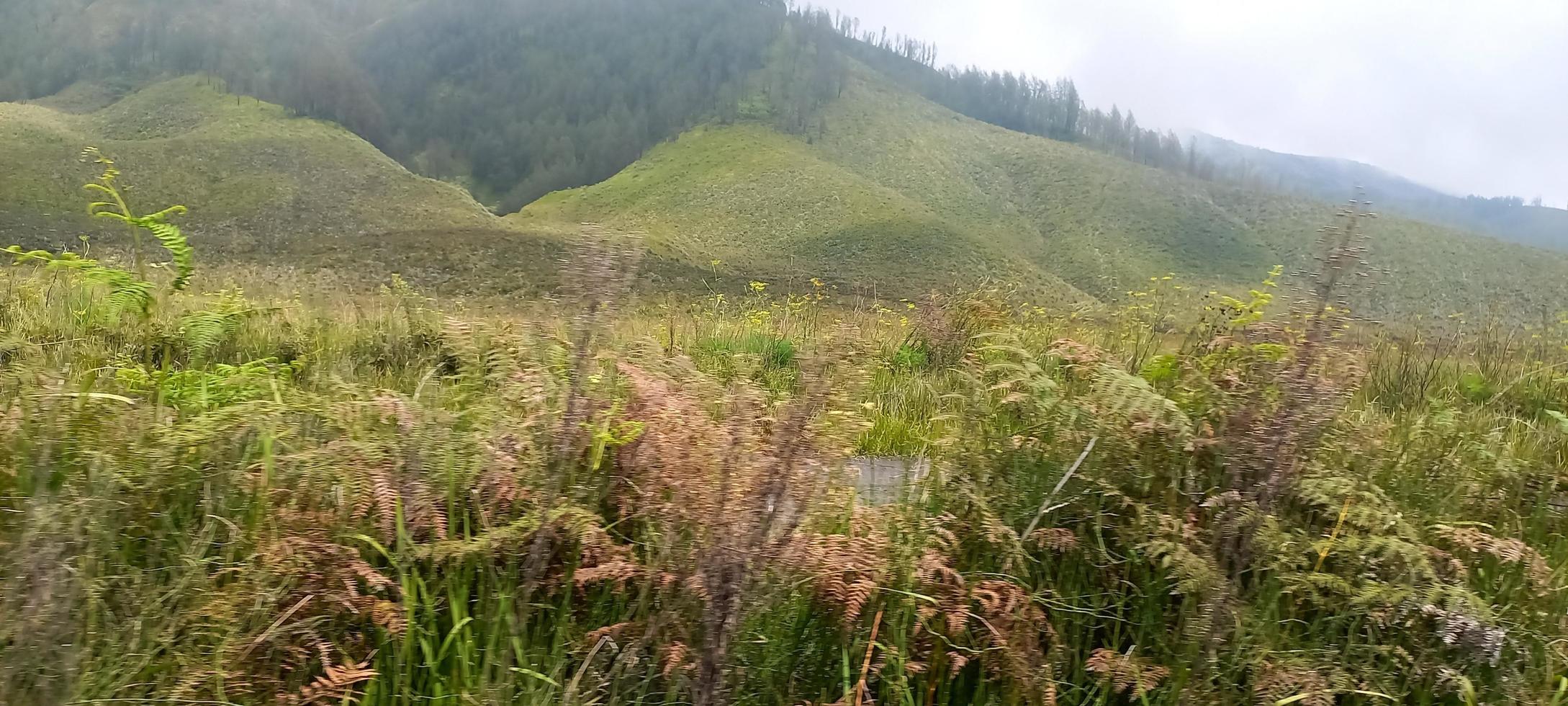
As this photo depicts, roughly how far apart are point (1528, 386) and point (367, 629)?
5.69 m

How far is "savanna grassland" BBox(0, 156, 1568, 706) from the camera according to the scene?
4.63 feet

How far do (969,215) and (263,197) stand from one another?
76089 mm

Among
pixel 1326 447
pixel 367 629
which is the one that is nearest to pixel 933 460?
pixel 1326 447

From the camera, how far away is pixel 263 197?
202 ft

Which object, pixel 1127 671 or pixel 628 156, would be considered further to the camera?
pixel 628 156

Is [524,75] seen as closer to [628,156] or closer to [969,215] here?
[628,156]

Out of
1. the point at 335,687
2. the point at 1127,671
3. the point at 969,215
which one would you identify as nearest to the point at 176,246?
the point at 335,687

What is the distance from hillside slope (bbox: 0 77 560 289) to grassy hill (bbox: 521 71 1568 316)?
44.7 feet

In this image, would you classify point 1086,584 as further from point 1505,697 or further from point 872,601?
point 1505,697

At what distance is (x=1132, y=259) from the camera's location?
88.6 metres

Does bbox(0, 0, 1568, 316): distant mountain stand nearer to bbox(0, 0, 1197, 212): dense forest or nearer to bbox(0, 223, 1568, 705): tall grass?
bbox(0, 0, 1197, 212): dense forest

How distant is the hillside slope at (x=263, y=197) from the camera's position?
37469 millimetres

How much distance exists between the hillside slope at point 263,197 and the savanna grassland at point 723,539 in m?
29.2

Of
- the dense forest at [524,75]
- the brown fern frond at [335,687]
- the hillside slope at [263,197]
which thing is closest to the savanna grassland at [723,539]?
the brown fern frond at [335,687]
